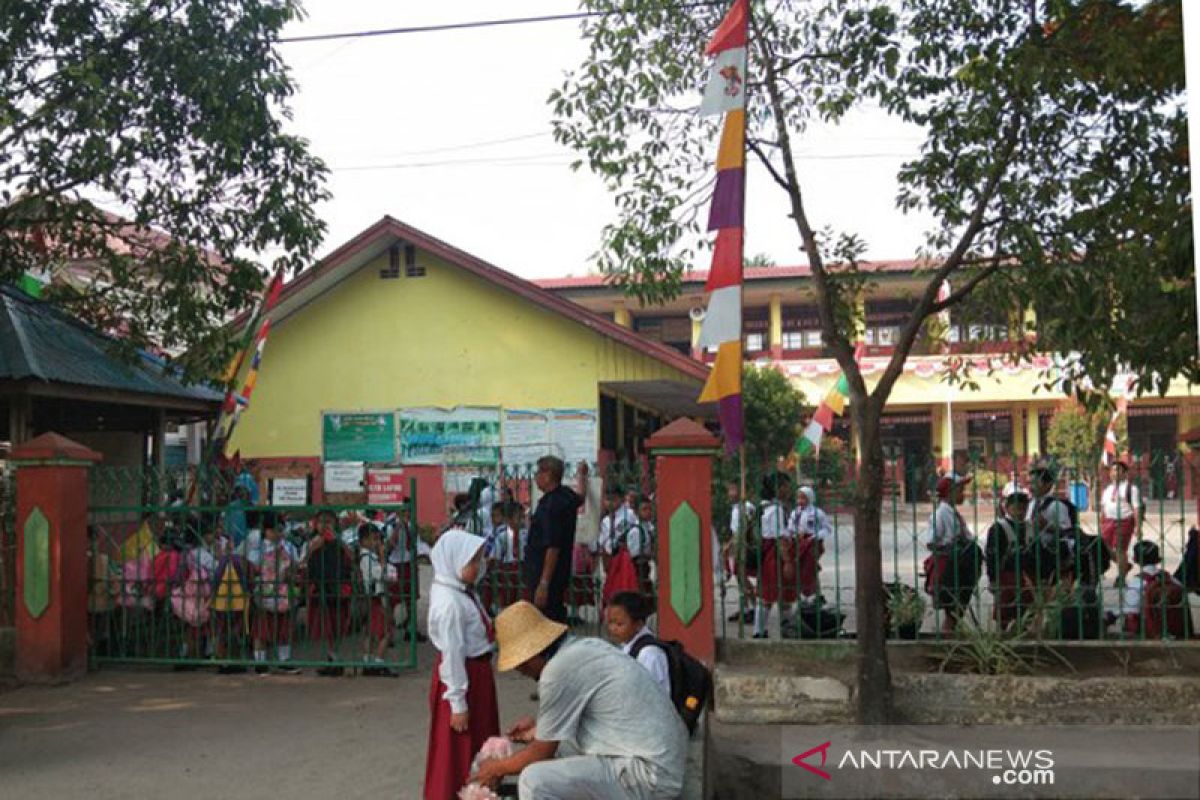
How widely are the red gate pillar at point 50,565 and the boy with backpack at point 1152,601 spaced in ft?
25.5

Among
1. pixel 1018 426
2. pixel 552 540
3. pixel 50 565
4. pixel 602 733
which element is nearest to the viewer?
pixel 602 733

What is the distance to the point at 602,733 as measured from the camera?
390 cm

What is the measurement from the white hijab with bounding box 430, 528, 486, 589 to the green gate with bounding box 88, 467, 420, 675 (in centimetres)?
311

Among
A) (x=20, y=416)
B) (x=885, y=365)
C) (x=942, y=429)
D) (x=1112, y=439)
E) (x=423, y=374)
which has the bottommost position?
(x=1112, y=439)

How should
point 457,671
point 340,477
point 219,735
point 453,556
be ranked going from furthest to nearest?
point 340,477, point 219,735, point 453,556, point 457,671

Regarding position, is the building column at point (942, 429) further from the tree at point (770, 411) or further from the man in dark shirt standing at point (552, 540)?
the man in dark shirt standing at point (552, 540)

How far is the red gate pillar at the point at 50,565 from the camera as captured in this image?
7863 millimetres

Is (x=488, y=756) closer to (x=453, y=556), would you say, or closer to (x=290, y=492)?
(x=453, y=556)

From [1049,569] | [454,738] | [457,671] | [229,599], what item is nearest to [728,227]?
[1049,569]

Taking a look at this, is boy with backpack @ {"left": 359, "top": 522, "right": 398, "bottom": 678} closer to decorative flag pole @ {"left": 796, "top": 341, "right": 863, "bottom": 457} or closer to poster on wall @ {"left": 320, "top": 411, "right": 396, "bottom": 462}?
decorative flag pole @ {"left": 796, "top": 341, "right": 863, "bottom": 457}

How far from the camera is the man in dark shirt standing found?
672 cm

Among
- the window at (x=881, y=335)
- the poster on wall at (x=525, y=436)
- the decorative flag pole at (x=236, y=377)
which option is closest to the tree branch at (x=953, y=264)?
the decorative flag pole at (x=236, y=377)

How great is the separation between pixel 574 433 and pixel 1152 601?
1028 centimetres

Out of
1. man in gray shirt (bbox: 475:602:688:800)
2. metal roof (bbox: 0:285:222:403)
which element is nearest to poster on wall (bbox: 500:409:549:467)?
metal roof (bbox: 0:285:222:403)
